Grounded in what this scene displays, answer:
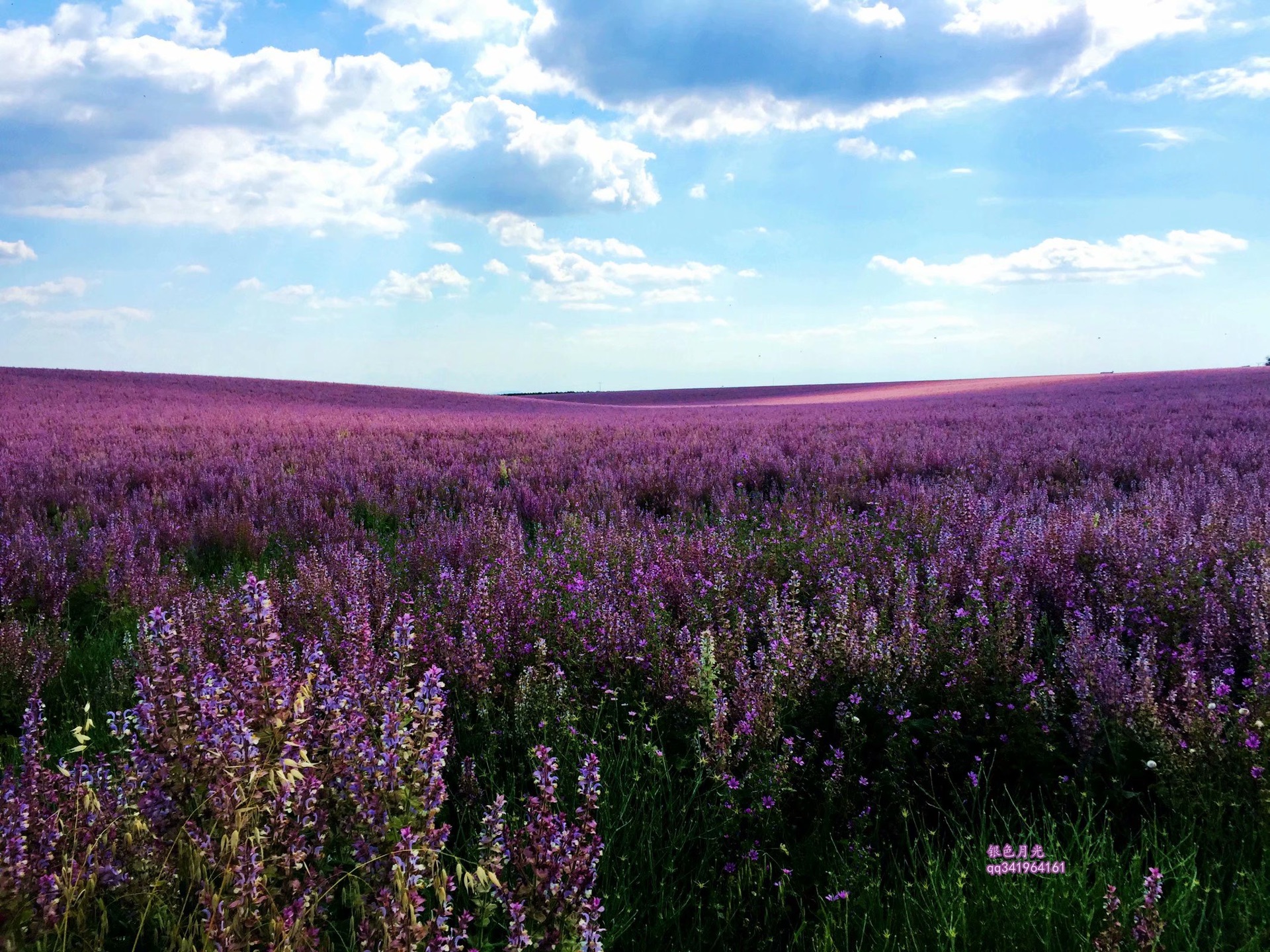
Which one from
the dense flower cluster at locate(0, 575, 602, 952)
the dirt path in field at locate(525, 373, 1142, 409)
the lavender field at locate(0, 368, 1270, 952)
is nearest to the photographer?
the dense flower cluster at locate(0, 575, 602, 952)

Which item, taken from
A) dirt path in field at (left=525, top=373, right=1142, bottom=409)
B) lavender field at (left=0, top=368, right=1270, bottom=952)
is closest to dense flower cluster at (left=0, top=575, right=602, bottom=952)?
lavender field at (left=0, top=368, right=1270, bottom=952)

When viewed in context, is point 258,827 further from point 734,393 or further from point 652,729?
point 734,393

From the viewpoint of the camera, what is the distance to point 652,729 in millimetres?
2990

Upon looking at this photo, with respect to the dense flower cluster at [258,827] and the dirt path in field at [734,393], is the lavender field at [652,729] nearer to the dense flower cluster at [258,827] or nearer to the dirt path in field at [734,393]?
the dense flower cluster at [258,827]

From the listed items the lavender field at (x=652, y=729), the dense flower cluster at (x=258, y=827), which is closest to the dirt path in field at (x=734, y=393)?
the lavender field at (x=652, y=729)

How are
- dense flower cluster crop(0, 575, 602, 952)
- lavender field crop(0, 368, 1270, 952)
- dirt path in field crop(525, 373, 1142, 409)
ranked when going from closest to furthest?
dense flower cluster crop(0, 575, 602, 952), lavender field crop(0, 368, 1270, 952), dirt path in field crop(525, 373, 1142, 409)

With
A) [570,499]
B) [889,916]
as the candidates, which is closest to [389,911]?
[889,916]

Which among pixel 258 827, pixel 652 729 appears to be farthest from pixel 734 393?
pixel 258 827

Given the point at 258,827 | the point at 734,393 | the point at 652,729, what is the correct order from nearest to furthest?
the point at 258,827 < the point at 652,729 < the point at 734,393

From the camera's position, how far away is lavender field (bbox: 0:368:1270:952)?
1.63 metres

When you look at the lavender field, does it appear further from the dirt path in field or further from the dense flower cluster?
the dirt path in field

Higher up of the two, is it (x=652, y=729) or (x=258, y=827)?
(x=258, y=827)

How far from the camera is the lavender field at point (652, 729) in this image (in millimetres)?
1635

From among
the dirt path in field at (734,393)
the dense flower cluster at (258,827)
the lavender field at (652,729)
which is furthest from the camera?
the dirt path in field at (734,393)
